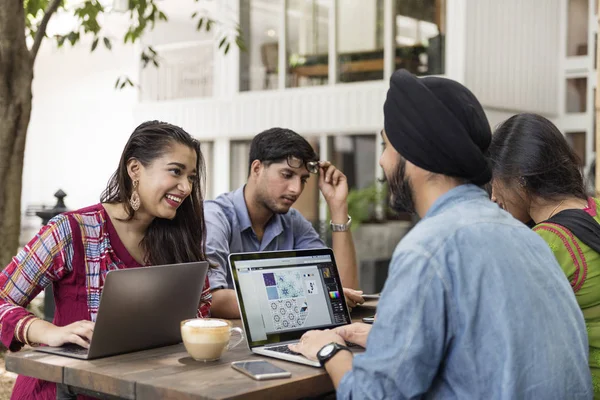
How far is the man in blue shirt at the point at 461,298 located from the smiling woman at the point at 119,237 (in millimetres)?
1252

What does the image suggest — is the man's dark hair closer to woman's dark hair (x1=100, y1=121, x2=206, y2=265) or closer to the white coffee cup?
woman's dark hair (x1=100, y1=121, x2=206, y2=265)

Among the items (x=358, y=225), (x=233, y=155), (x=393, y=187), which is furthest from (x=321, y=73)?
(x=393, y=187)

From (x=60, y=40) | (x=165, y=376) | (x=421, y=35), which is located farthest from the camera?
(x=421, y=35)

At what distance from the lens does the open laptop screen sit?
2516 millimetres

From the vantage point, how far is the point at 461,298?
5.84ft

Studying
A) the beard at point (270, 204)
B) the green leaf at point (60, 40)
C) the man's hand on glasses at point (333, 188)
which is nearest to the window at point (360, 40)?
the green leaf at point (60, 40)

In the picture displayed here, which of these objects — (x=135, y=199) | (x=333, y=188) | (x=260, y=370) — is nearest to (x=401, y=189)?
(x=260, y=370)

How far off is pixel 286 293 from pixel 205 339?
1.30ft

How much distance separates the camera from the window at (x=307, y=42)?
13.5m

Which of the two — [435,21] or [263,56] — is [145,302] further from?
[263,56]

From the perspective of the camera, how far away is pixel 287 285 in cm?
264

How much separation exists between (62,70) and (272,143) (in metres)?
20.1

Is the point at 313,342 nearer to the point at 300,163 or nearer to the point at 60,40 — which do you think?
the point at 300,163

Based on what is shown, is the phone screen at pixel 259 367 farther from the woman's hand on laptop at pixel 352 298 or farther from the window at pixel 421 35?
the window at pixel 421 35
